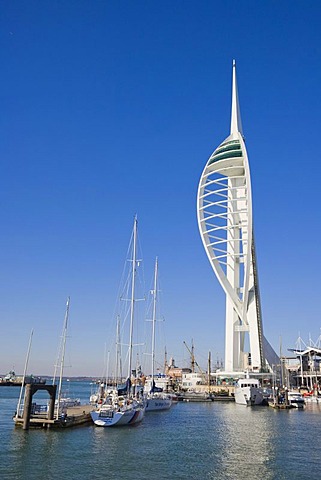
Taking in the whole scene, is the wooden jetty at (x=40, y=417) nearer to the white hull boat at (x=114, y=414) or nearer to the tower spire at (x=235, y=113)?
the white hull boat at (x=114, y=414)

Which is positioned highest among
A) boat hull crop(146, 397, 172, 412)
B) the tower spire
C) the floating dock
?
the tower spire

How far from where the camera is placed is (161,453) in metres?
25.2

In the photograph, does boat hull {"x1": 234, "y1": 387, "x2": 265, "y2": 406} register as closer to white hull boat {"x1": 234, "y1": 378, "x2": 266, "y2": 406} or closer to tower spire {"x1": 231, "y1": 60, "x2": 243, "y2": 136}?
white hull boat {"x1": 234, "y1": 378, "x2": 266, "y2": 406}

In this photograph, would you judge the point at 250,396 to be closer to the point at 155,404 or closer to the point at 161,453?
the point at 155,404

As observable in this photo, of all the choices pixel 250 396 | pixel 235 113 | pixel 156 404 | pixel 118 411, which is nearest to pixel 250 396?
pixel 250 396

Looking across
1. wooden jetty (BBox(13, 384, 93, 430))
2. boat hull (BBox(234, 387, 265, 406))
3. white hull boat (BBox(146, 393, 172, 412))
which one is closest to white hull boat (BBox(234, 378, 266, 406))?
boat hull (BBox(234, 387, 265, 406))

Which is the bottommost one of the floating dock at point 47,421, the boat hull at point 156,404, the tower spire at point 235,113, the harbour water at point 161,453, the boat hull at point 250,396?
the harbour water at point 161,453

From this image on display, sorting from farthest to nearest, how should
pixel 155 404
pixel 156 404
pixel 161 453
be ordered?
pixel 156 404
pixel 155 404
pixel 161 453

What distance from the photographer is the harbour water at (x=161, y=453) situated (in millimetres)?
20844

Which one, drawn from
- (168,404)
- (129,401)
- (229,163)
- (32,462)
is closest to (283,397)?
(168,404)

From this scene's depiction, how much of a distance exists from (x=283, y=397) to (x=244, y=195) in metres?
37.4

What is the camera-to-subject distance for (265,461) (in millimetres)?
23719

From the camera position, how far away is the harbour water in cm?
2084

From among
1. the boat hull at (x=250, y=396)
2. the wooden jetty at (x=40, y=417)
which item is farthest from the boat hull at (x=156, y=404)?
the wooden jetty at (x=40, y=417)
